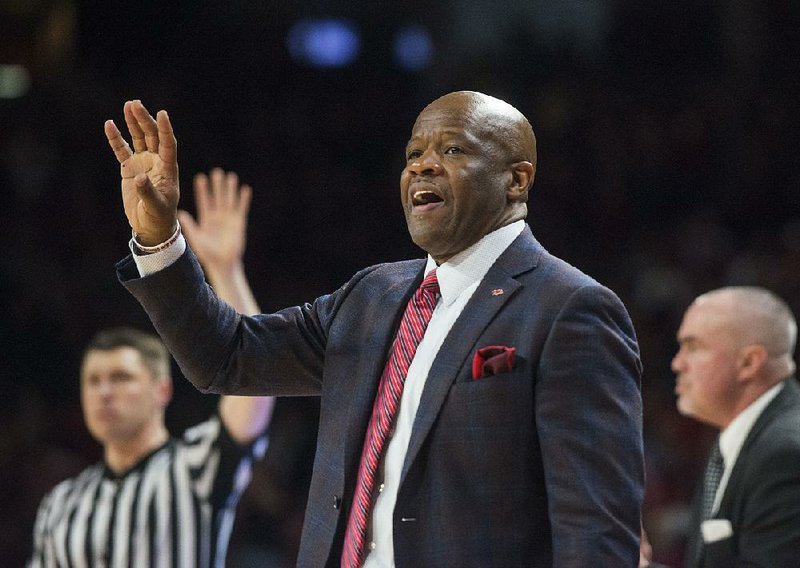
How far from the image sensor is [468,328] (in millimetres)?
2184

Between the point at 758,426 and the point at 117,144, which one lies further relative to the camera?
the point at 758,426

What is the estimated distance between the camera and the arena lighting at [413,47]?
9.25 metres

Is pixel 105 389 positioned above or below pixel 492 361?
below

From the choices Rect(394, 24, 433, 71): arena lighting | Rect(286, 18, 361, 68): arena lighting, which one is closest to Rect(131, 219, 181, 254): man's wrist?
Rect(394, 24, 433, 71): arena lighting

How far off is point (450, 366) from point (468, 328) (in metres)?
0.08

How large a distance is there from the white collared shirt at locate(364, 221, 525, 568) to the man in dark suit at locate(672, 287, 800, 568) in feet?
4.21

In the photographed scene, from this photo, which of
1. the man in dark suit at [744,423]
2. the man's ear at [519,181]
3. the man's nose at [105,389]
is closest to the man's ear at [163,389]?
the man's nose at [105,389]

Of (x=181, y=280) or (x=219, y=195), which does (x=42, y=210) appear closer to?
(x=219, y=195)

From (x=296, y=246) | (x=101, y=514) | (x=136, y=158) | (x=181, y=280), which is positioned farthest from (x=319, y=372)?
(x=296, y=246)

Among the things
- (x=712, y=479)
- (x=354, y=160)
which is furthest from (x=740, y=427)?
(x=354, y=160)

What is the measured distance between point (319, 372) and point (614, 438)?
0.66 metres

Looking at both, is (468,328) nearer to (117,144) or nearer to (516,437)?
(516,437)

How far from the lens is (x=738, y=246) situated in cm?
732

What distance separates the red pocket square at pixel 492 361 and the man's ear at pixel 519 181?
0.33 meters
